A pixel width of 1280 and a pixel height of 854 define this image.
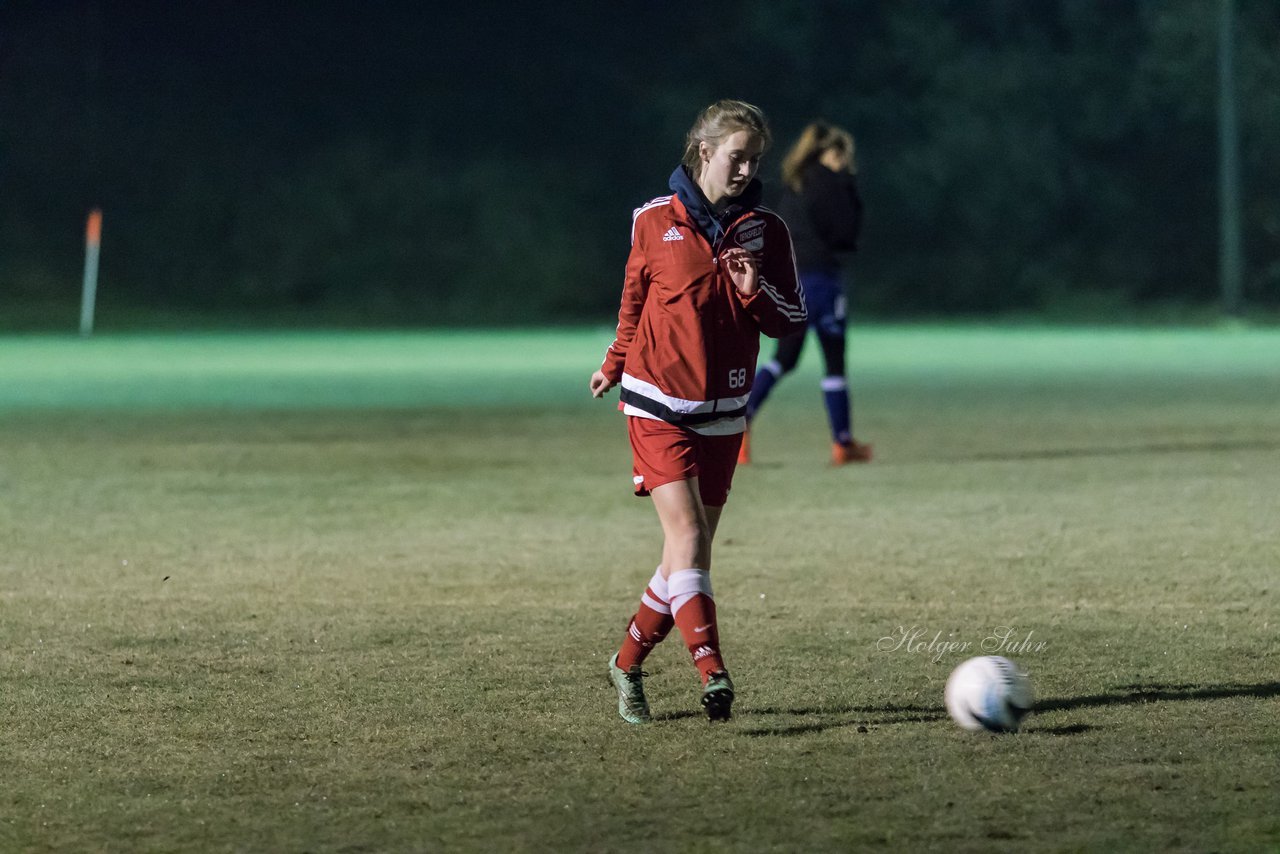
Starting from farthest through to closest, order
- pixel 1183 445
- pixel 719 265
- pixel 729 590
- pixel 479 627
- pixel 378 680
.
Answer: pixel 1183 445
pixel 729 590
pixel 479 627
pixel 378 680
pixel 719 265

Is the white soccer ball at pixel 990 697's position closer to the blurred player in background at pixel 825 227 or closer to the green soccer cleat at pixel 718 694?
the green soccer cleat at pixel 718 694

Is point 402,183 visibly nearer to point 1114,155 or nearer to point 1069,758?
point 1114,155

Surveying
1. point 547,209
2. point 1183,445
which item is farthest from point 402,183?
point 1183,445

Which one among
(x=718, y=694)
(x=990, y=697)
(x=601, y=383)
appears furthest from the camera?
(x=601, y=383)

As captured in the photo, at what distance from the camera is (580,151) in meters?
51.7

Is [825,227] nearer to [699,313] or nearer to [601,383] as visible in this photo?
[601,383]

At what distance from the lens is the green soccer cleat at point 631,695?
5723 mm

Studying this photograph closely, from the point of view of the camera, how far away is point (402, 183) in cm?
4991

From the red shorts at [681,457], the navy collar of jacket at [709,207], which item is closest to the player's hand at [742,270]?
the navy collar of jacket at [709,207]

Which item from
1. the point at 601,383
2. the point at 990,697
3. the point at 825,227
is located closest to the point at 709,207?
the point at 601,383

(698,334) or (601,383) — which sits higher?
(698,334)

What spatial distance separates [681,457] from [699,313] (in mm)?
423

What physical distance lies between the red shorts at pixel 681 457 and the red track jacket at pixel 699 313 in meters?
0.04

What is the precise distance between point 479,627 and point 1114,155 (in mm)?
45009
